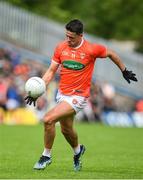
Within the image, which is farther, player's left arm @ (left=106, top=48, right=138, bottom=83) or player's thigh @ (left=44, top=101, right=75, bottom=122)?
player's left arm @ (left=106, top=48, right=138, bottom=83)

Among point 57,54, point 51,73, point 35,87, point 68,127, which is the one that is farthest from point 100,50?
point 68,127

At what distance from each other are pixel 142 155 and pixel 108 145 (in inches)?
141

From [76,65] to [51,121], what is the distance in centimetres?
108

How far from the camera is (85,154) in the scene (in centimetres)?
1830

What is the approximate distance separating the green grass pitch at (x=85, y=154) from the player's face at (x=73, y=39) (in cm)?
207

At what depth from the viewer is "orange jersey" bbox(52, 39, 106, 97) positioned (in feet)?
45.8

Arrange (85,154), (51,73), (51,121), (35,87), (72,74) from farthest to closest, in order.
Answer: (85,154) < (51,73) < (72,74) < (35,87) < (51,121)

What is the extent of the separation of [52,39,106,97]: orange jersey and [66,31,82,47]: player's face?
0.28 feet

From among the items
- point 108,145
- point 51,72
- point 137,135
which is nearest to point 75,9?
point 137,135

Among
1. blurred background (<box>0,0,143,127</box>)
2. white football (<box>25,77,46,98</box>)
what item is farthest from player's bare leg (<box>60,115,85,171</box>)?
blurred background (<box>0,0,143,127</box>)

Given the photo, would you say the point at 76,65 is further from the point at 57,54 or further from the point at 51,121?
the point at 51,121

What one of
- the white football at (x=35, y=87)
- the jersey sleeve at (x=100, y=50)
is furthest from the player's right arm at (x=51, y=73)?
the jersey sleeve at (x=100, y=50)

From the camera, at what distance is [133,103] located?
3509cm

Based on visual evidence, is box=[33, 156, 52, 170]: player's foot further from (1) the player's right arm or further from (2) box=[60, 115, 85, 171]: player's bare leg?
(1) the player's right arm
